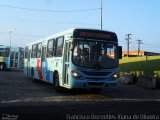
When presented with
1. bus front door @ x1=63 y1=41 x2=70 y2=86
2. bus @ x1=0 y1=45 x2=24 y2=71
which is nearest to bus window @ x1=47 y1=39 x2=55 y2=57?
bus front door @ x1=63 y1=41 x2=70 y2=86

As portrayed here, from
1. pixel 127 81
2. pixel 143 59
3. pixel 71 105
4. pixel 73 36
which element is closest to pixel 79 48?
pixel 73 36

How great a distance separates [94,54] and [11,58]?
95.4 ft

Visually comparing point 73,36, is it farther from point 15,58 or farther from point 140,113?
point 15,58

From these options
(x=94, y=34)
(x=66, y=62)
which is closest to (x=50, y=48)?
(x=66, y=62)

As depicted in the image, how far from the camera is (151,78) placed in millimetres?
24797

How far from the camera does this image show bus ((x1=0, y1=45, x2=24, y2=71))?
4556 cm

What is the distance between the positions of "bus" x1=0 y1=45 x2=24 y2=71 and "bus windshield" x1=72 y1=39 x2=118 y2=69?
92.5ft

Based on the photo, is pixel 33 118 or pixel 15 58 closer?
pixel 33 118

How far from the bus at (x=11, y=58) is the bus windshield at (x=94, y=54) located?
92.5 ft

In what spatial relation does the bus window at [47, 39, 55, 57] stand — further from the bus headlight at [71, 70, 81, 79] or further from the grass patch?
the grass patch

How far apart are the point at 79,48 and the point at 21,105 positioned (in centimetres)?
460

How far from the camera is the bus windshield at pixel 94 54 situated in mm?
17953

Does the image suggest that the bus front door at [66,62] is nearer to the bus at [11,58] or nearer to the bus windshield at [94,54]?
the bus windshield at [94,54]

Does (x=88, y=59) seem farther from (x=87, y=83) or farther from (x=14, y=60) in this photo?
(x=14, y=60)
